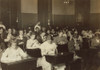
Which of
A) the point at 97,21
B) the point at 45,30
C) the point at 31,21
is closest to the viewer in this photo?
the point at 31,21

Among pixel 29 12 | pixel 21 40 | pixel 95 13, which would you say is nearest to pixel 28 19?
pixel 29 12

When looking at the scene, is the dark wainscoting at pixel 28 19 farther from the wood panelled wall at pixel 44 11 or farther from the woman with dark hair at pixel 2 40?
the woman with dark hair at pixel 2 40

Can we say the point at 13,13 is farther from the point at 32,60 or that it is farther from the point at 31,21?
the point at 32,60

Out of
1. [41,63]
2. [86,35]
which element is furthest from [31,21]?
[86,35]

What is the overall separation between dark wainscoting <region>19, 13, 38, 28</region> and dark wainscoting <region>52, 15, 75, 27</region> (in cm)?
39

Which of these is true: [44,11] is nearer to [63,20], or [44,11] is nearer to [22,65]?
[63,20]

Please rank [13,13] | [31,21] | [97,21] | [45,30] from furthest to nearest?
[97,21]
[45,30]
[31,21]
[13,13]

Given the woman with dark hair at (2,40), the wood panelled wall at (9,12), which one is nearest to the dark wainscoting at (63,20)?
the wood panelled wall at (9,12)

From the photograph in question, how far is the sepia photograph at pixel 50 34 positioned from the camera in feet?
9.95

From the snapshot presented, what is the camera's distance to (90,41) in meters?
3.84

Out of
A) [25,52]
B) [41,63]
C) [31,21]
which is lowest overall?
[41,63]

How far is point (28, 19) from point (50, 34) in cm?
54

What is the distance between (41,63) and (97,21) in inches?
47.7

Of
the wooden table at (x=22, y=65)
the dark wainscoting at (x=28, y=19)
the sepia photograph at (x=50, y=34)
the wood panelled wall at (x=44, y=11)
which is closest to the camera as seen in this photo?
the wooden table at (x=22, y=65)
